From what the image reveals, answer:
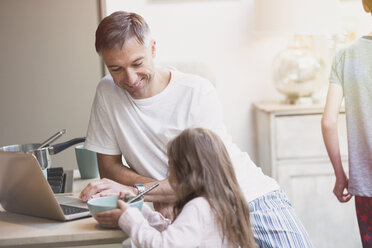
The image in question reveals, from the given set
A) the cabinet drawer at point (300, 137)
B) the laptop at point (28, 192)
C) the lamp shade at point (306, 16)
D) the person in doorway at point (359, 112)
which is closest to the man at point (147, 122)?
the laptop at point (28, 192)

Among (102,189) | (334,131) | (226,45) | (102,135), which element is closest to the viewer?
(102,189)

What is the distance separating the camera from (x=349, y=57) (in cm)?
190

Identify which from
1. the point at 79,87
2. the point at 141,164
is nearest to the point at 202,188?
the point at 141,164

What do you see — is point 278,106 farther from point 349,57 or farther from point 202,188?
point 202,188

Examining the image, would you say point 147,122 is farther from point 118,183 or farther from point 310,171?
point 310,171

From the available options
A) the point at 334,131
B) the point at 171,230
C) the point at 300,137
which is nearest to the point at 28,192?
the point at 171,230

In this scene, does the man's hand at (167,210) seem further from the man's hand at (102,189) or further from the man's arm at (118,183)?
the man's hand at (102,189)

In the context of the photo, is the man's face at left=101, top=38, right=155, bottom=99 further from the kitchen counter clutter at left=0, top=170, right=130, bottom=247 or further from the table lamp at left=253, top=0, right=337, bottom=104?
the table lamp at left=253, top=0, right=337, bottom=104

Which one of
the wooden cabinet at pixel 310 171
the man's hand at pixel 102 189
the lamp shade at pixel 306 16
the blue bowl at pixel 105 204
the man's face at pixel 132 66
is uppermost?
the lamp shade at pixel 306 16

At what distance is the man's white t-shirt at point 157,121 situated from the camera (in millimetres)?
1652

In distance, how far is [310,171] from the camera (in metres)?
3.07

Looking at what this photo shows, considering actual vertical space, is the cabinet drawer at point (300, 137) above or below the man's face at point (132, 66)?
below

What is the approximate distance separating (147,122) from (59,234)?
524 millimetres

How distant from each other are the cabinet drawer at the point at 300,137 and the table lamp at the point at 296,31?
0.65 ft
